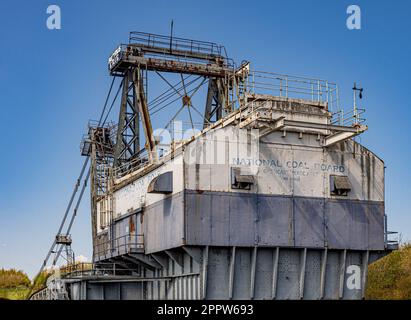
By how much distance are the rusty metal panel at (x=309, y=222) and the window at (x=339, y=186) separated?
97 cm

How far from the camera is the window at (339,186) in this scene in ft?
122

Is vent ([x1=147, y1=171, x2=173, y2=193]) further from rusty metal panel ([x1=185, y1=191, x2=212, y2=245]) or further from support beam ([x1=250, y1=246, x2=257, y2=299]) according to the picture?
support beam ([x1=250, y1=246, x2=257, y2=299])

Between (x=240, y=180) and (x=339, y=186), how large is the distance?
5.72 meters

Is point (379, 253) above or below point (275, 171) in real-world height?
below

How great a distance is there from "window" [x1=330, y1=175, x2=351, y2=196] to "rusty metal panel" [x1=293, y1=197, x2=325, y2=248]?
3.19 ft

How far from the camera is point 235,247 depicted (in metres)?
34.7

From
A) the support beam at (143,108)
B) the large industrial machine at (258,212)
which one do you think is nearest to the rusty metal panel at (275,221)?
the large industrial machine at (258,212)

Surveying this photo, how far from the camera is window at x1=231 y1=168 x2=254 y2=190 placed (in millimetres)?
34969

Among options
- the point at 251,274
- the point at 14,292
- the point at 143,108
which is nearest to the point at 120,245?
the point at 251,274

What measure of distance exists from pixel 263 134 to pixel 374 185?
Answer: 7.41m

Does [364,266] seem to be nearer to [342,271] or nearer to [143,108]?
[342,271]
